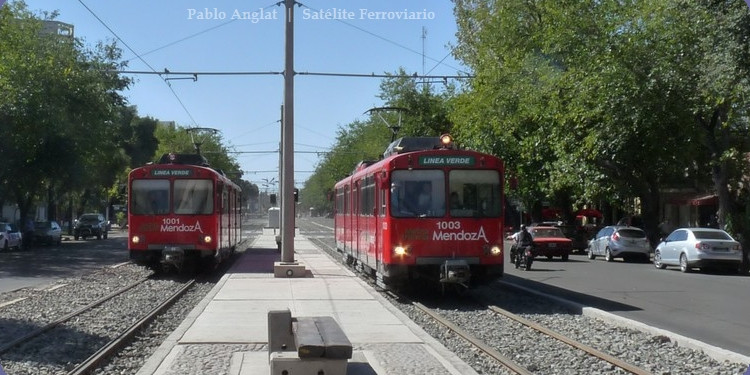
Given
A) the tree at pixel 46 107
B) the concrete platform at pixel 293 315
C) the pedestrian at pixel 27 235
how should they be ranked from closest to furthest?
the concrete platform at pixel 293 315, the tree at pixel 46 107, the pedestrian at pixel 27 235

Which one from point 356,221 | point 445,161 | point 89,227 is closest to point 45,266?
point 356,221

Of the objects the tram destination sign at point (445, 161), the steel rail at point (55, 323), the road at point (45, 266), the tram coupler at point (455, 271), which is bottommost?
the steel rail at point (55, 323)

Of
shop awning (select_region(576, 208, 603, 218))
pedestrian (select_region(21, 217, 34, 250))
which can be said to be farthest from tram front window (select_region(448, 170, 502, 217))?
shop awning (select_region(576, 208, 603, 218))

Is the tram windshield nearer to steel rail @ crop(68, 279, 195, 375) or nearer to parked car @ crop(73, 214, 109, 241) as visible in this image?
steel rail @ crop(68, 279, 195, 375)

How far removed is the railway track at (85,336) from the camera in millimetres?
11781

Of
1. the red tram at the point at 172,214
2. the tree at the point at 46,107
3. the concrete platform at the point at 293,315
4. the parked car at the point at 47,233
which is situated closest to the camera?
the concrete platform at the point at 293,315

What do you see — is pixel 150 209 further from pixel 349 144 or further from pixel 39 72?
pixel 349 144

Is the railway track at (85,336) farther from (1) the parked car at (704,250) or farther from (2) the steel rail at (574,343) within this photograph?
(1) the parked car at (704,250)

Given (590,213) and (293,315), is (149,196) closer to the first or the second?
(293,315)

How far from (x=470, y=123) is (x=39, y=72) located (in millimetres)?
21512

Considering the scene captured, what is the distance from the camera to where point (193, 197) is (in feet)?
83.0

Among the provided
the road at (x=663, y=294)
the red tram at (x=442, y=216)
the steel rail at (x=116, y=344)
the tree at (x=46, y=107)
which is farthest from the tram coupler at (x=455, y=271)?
the tree at (x=46, y=107)

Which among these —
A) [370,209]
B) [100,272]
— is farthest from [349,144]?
[370,209]

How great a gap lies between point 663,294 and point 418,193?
686 centimetres
